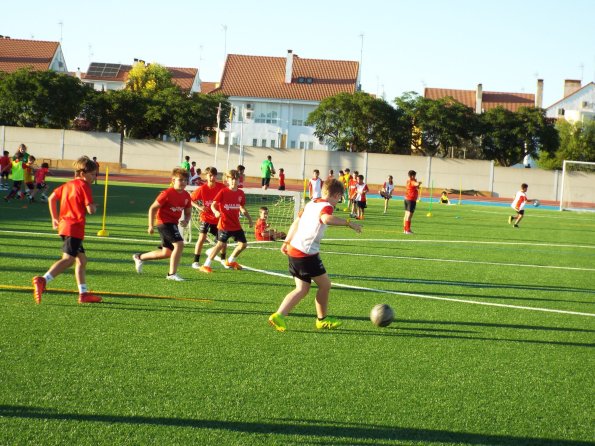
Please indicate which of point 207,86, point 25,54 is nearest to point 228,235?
point 25,54

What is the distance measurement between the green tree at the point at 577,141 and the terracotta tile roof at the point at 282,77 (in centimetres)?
2342

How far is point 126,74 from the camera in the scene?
10812 cm

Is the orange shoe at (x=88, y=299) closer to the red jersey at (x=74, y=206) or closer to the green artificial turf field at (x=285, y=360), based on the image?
the green artificial turf field at (x=285, y=360)

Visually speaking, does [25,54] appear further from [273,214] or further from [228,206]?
[228,206]

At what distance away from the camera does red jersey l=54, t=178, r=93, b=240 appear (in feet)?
32.0

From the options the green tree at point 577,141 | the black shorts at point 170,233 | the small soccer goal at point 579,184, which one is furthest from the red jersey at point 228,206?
the green tree at point 577,141

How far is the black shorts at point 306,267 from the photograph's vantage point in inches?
352

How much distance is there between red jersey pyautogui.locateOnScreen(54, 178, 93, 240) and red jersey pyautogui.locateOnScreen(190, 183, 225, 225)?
4.54m

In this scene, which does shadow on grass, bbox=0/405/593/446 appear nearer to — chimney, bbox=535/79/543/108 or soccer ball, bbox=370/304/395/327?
soccer ball, bbox=370/304/395/327

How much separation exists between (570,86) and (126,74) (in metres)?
62.0

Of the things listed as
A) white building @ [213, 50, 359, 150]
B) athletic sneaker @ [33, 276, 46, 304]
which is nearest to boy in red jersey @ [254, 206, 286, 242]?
athletic sneaker @ [33, 276, 46, 304]

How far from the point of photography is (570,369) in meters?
7.77

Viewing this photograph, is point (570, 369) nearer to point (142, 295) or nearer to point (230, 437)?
point (230, 437)

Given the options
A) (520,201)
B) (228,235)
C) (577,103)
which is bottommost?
(228,235)
